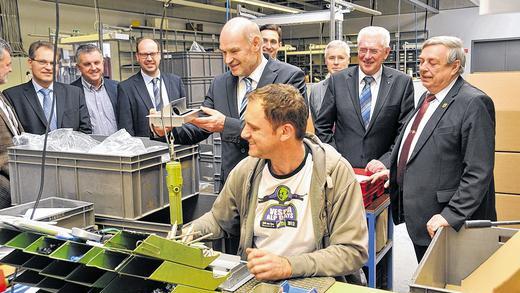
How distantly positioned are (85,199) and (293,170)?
813 mm

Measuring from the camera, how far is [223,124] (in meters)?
1.88

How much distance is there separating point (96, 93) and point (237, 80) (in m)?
1.42

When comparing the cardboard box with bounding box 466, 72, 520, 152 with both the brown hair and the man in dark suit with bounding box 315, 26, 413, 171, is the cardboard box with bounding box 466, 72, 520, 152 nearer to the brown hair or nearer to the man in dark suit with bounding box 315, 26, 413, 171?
the man in dark suit with bounding box 315, 26, 413, 171

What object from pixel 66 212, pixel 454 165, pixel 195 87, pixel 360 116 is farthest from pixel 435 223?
pixel 195 87

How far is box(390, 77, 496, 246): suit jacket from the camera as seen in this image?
74.4 inches

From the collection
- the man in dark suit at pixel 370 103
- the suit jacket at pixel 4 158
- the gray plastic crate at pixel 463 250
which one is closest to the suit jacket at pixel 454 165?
the gray plastic crate at pixel 463 250

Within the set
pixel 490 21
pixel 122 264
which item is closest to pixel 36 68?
pixel 122 264

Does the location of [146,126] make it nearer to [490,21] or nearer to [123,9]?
[123,9]

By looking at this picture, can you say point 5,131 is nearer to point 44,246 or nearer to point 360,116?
point 44,246

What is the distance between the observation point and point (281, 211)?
5.03ft

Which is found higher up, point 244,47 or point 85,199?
point 244,47

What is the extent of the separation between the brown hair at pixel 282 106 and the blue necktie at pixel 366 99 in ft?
3.87

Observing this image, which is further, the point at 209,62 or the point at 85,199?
the point at 209,62

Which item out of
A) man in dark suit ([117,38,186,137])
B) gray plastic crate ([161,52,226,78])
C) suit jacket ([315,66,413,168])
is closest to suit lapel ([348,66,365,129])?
suit jacket ([315,66,413,168])
